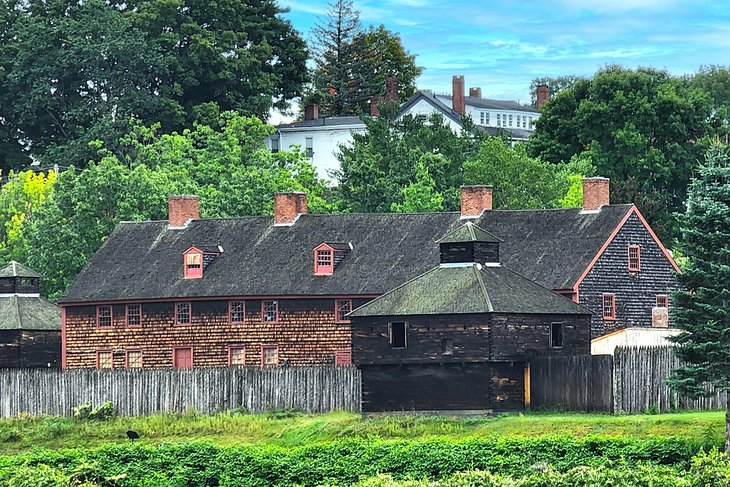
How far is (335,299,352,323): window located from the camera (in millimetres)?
82562

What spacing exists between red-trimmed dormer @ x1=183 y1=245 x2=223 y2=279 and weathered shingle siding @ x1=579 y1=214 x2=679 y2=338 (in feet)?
55.2

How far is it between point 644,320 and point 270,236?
54.6 ft

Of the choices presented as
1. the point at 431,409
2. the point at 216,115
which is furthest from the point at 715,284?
the point at 216,115

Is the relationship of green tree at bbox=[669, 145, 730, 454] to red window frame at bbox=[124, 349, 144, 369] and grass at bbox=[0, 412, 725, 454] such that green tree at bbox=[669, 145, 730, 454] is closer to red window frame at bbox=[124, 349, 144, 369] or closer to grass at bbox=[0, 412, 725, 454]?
grass at bbox=[0, 412, 725, 454]

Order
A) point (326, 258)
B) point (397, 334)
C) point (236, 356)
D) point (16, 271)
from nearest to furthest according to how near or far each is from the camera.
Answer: point (397, 334), point (326, 258), point (236, 356), point (16, 271)

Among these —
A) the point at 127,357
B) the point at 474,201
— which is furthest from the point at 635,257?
the point at 127,357

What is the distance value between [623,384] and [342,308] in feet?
55.7

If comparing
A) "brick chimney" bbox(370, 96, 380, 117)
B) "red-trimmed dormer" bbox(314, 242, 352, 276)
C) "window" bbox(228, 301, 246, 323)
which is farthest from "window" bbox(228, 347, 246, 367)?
"brick chimney" bbox(370, 96, 380, 117)

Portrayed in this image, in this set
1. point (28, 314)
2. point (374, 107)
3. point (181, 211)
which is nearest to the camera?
point (28, 314)

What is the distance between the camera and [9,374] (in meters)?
82.5

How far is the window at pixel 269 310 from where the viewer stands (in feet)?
276

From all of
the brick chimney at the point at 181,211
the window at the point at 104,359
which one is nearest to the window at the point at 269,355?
the window at the point at 104,359

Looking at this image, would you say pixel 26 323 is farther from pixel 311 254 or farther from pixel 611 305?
pixel 611 305

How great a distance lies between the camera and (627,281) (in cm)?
8206
